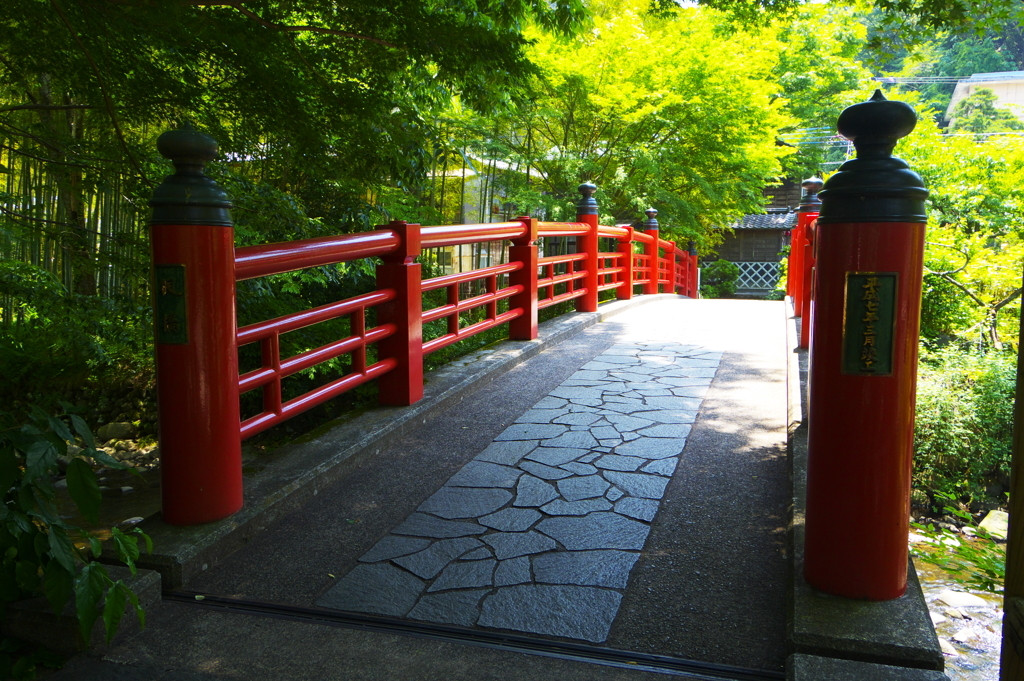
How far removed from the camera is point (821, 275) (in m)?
2.08

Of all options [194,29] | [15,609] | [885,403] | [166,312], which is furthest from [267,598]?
[194,29]

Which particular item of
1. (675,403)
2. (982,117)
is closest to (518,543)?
(675,403)

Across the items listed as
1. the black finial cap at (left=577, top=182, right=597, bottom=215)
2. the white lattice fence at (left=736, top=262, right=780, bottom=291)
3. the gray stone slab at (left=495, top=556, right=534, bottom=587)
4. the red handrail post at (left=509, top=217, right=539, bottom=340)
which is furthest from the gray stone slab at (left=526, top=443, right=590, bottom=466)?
the white lattice fence at (left=736, top=262, right=780, bottom=291)

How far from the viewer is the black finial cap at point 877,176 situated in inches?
76.7

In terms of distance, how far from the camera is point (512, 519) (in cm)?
293

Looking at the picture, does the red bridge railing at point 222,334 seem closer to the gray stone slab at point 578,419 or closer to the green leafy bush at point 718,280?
the gray stone slab at point 578,419

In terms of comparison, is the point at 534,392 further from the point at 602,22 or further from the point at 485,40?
the point at 602,22

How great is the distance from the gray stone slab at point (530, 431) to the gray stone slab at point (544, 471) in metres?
0.43

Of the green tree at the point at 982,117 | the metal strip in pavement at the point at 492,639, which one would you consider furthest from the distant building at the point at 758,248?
the metal strip in pavement at the point at 492,639

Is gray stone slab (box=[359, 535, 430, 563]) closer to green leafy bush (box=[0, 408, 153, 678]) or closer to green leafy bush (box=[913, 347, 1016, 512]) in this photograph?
green leafy bush (box=[0, 408, 153, 678])

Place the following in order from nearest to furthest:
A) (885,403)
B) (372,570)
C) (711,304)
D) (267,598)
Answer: (885,403), (267,598), (372,570), (711,304)

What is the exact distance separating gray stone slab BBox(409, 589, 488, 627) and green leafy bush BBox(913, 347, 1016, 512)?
18.3 ft

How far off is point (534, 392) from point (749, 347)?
2.64 metres

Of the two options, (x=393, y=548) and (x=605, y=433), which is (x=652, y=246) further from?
(x=393, y=548)
